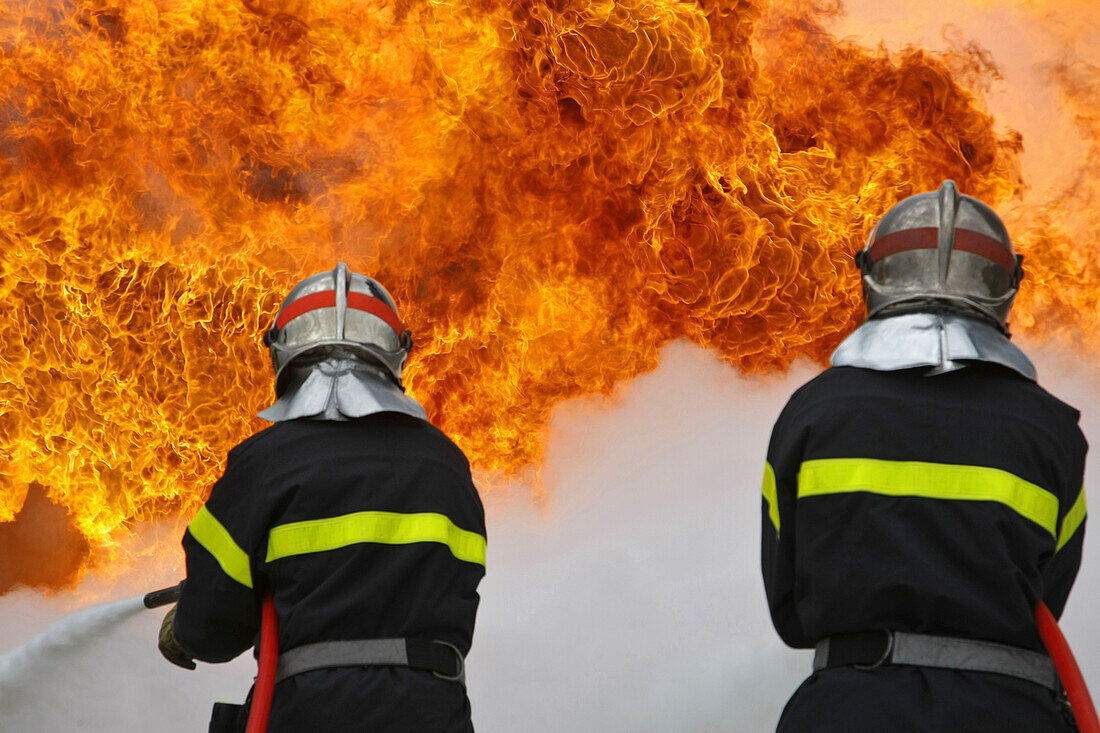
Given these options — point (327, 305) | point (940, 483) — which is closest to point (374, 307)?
point (327, 305)

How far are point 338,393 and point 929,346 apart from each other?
1.90 metres

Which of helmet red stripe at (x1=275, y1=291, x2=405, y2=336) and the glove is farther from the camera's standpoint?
helmet red stripe at (x1=275, y1=291, x2=405, y2=336)

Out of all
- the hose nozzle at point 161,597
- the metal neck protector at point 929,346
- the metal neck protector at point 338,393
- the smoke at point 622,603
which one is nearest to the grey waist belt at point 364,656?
the metal neck protector at point 338,393

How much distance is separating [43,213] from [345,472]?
4.64 metres

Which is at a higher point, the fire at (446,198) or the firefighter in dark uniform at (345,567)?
the fire at (446,198)

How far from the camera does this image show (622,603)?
7078mm

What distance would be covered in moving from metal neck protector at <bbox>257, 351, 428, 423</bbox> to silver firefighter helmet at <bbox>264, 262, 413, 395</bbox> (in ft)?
0.12

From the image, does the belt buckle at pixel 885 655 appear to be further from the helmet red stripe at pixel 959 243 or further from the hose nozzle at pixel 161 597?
the hose nozzle at pixel 161 597

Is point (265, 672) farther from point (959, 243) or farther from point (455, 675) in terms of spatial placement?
point (959, 243)

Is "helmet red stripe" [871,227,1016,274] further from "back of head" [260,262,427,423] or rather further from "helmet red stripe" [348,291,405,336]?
"helmet red stripe" [348,291,405,336]

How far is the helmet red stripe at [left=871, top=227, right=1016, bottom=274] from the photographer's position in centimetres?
343

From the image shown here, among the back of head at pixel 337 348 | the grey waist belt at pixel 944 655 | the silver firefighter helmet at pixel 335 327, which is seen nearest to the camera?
the grey waist belt at pixel 944 655

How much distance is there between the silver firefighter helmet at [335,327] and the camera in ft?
13.1

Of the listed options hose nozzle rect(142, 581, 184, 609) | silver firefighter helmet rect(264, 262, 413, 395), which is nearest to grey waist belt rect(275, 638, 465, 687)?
hose nozzle rect(142, 581, 184, 609)
